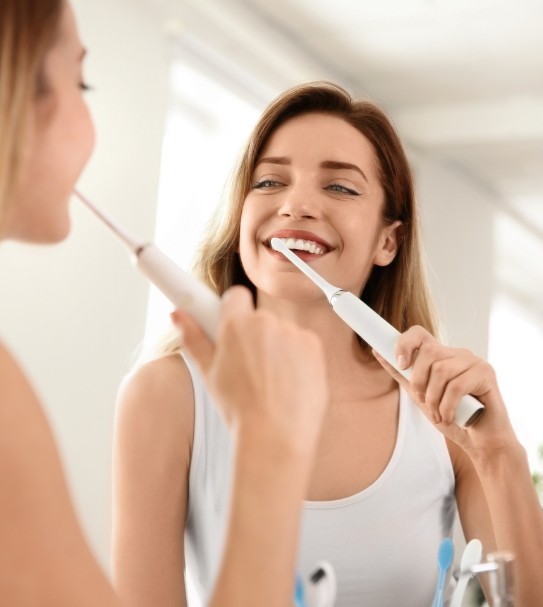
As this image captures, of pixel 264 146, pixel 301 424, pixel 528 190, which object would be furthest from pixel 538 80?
pixel 301 424

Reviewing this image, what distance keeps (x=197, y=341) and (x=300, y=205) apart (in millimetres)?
550

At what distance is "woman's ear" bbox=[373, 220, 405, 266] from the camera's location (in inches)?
49.3

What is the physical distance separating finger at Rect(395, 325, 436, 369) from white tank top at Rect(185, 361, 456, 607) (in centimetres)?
19

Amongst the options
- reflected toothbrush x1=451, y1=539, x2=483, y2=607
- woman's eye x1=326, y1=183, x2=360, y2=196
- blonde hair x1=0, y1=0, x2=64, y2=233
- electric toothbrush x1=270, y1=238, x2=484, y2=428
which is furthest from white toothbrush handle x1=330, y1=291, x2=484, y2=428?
blonde hair x1=0, y1=0, x2=64, y2=233

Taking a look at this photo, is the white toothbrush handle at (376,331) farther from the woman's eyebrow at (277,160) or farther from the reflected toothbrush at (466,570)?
the woman's eyebrow at (277,160)

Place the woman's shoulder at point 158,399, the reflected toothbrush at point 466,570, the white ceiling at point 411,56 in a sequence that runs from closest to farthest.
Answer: the reflected toothbrush at point 466,570 < the woman's shoulder at point 158,399 < the white ceiling at point 411,56

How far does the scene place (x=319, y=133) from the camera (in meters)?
1.18

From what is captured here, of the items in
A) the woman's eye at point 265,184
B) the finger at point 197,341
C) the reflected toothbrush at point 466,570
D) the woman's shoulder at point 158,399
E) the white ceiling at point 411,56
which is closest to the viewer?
the finger at point 197,341

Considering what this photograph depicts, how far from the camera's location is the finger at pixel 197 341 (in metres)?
0.57

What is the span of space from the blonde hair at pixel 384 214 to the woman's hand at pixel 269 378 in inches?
24.9

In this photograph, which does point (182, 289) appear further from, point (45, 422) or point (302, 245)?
point (302, 245)

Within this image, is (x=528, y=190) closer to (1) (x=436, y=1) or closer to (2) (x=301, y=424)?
(1) (x=436, y=1)

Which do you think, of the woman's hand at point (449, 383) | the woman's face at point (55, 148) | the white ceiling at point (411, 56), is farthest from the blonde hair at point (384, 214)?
the white ceiling at point (411, 56)

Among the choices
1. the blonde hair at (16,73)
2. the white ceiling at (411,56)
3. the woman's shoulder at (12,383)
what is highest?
the white ceiling at (411,56)
